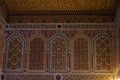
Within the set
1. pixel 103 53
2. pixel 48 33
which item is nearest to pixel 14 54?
pixel 48 33

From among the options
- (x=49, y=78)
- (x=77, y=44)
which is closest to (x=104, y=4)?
(x=77, y=44)

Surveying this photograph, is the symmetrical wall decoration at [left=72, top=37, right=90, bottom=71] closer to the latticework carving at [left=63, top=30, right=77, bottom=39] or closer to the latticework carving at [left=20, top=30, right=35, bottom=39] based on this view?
the latticework carving at [left=63, top=30, right=77, bottom=39]

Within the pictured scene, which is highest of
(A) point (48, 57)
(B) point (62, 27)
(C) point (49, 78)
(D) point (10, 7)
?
(D) point (10, 7)

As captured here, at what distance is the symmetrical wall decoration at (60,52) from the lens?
6387mm

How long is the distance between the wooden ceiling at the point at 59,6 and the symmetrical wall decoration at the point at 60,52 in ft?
1.08

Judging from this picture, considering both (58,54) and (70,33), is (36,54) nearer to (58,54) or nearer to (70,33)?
(58,54)

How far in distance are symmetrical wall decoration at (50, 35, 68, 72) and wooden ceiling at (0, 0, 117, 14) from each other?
2.22 ft

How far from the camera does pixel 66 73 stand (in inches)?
251

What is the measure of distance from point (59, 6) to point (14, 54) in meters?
1.41

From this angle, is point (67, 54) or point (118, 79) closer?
point (118, 79)

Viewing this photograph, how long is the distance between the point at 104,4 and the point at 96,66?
52.0 inches

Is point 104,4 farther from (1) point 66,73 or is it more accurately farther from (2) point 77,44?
(1) point 66,73

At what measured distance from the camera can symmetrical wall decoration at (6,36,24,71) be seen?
6465 mm

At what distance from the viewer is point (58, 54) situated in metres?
6.54
